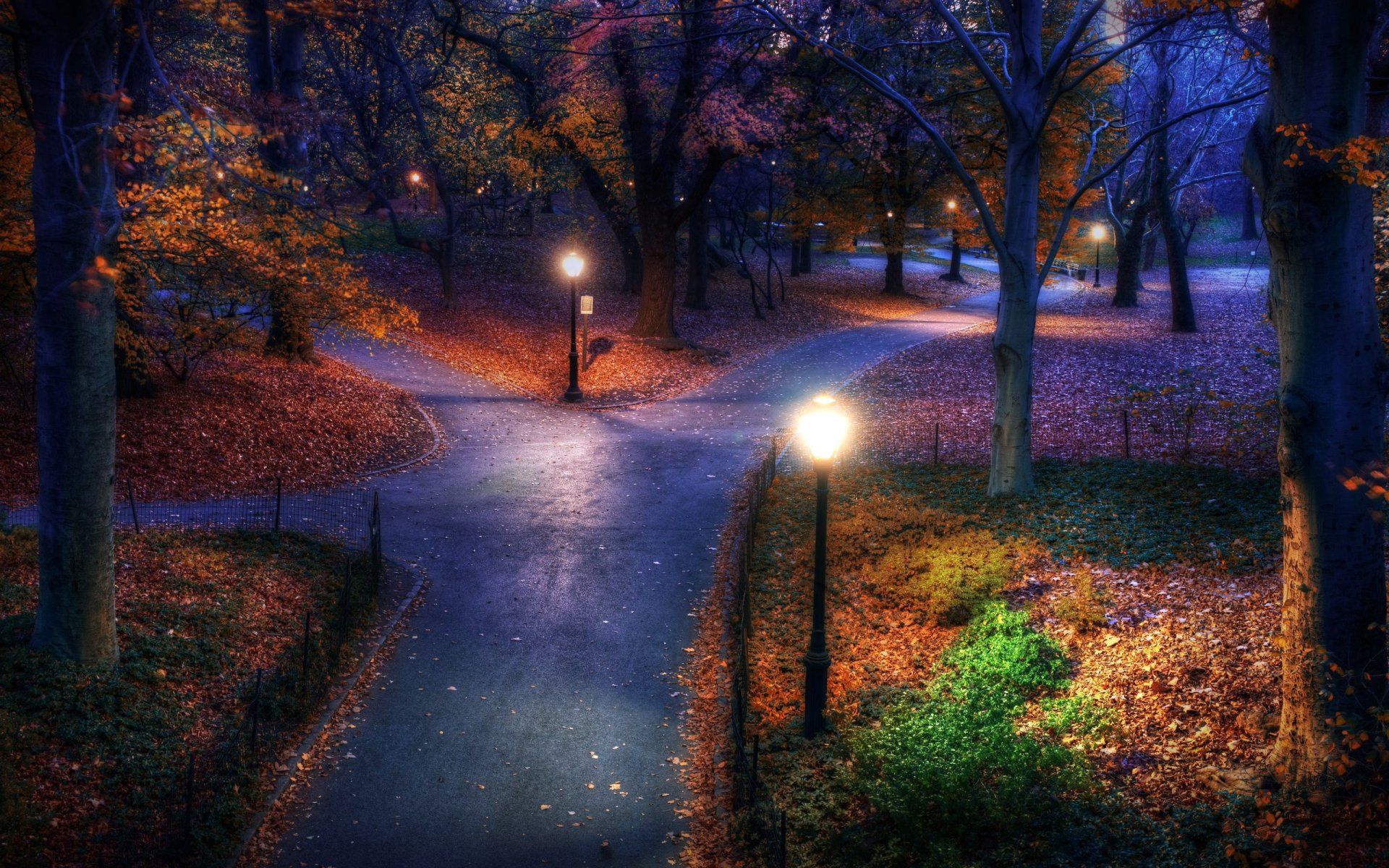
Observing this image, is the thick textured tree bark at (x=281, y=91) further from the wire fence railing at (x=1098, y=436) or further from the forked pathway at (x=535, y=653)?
the wire fence railing at (x=1098, y=436)

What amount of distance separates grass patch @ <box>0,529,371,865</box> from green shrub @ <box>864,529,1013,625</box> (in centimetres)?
645

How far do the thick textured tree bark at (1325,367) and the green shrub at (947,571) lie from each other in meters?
4.37

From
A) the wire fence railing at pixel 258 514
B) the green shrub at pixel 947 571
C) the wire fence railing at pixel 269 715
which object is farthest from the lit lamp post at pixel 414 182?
the green shrub at pixel 947 571

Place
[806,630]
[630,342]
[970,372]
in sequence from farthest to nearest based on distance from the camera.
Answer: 1. [630,342]
2. [970,372]
3. [806,630]

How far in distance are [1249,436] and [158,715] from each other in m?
15.6

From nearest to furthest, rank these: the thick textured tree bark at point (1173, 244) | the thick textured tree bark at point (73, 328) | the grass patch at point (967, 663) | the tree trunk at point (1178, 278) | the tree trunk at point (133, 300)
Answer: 1. the grass patch at point (967, 663)
2. the thick textured tree bark at point (73, 328)
3. the tree trunk at point (133, 300)
4. the thick textured tree bark at point (1173, 244)
5. the tree trunk at point (1178, 278)

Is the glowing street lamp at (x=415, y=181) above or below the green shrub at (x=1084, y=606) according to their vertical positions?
above

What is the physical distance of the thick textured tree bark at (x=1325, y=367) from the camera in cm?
584

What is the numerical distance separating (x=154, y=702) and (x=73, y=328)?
3.23m

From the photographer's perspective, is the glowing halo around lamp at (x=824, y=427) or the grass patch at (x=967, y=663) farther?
the glowing halo around lamp at (x=824, y=427)

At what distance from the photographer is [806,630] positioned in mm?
11047

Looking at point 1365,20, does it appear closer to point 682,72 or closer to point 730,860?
point 730,860

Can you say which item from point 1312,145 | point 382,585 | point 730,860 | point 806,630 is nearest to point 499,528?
point 382,585

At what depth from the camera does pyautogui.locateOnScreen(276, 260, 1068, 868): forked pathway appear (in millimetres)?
7727
